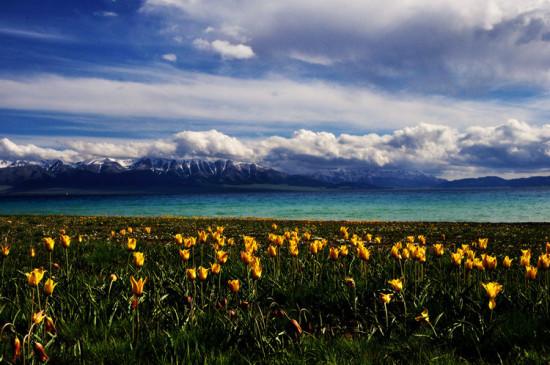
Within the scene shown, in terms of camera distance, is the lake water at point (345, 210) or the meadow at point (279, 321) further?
the lake water at point (345, 210)

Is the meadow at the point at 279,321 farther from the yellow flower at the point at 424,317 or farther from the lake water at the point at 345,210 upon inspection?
the lake water at the point at 345,210

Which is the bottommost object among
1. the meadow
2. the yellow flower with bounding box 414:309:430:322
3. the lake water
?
the lake water

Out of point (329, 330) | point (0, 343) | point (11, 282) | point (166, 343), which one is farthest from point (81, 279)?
point (329, 330)

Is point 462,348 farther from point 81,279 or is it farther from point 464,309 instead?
point 81,279

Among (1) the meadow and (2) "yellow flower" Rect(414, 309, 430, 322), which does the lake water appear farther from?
(2) "yellow flower" Rect(414, 309, 430, 322)

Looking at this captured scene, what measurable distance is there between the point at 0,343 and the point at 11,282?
3.43m

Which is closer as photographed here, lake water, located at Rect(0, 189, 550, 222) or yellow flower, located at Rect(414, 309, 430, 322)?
yellow flower, located at Rect(414, 309, 430, 322)

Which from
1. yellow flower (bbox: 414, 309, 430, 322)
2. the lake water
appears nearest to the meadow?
yellow flower (bbox: 414, 309, 430, 322)

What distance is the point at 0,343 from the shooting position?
3.79 metres

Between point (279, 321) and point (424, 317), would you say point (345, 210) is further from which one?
point (424, 317)

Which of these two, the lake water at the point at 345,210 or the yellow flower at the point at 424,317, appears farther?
the lake water at the point at 345,210

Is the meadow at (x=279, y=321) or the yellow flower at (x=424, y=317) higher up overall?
the yellow flower at (x=424, y=317)

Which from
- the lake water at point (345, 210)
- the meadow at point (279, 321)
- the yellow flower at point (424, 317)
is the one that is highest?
the yellow flower at point (424, 317)

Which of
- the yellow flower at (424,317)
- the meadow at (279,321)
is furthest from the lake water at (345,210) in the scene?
the yellow flower at (424,317)
